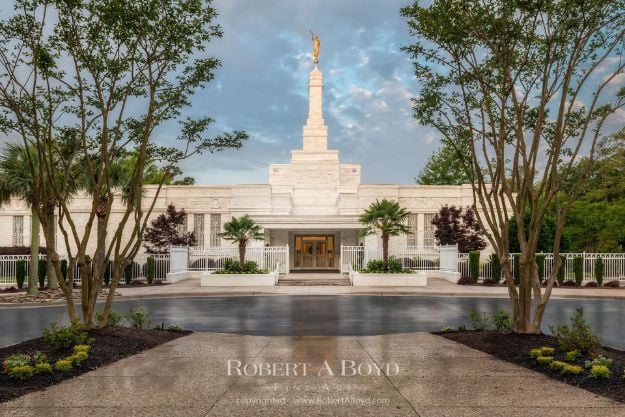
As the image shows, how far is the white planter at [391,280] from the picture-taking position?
94.5 ft

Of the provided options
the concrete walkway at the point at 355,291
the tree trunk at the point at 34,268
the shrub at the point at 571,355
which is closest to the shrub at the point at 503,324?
the shrub at the point at 571,355

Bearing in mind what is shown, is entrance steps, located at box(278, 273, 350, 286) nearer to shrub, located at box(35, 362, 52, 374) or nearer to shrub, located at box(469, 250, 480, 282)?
shrub, located at box(469, 250, 480, 282)

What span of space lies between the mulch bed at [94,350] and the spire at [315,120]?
3874 cm

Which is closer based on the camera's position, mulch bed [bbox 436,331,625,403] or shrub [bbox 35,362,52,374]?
mulch bed [bbox 436,331,625,403]

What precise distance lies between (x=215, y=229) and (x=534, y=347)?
36.5 m

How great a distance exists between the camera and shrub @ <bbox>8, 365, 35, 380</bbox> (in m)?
7.45

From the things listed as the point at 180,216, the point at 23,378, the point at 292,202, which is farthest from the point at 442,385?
the point at 292,202

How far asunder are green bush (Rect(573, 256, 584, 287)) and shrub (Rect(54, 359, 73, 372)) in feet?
90.4

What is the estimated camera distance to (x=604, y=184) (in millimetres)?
45406

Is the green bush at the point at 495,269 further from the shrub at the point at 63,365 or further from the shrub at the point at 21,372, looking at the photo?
the shrub at the point at 21,372

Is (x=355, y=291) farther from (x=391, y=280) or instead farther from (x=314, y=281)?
(x=314, y=281)

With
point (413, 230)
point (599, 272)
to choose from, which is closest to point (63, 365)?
point (599, 272)

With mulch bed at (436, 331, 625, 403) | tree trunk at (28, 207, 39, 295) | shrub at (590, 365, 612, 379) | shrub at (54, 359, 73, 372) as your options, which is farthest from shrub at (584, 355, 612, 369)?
tree trunk at (28, 207, 39, 295)

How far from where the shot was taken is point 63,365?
26.1 feet
